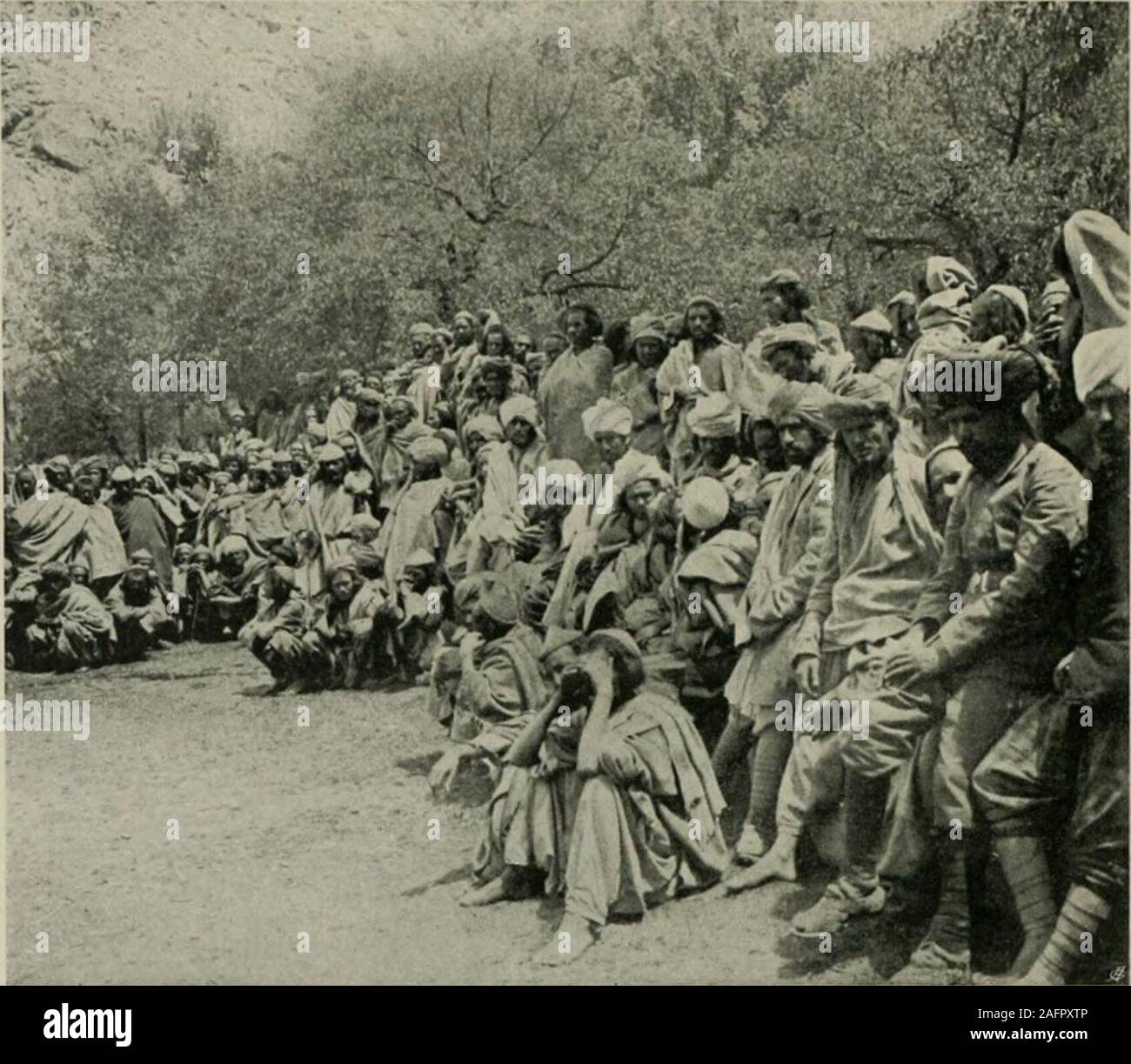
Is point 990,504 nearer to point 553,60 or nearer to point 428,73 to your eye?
point 553,60

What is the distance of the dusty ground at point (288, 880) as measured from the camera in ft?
24.9

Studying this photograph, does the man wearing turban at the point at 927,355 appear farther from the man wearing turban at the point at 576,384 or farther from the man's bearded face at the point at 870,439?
the man wearing turban at the point at 576,384

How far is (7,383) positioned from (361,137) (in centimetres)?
305

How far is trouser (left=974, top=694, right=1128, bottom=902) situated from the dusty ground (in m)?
0.79

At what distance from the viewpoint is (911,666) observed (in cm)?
706

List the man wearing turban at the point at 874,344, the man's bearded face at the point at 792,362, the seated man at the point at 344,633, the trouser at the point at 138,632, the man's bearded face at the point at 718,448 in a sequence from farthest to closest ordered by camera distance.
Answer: the trouser at the point at 138,632 → the seated man at the point at 344,633 → the man's bearded face at the point at 718,448 → the man's bearded face at the point at 792,362 → the man wearing turban at the point at 874,344

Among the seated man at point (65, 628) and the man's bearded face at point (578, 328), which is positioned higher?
the man's bearded face at point (578, 328)

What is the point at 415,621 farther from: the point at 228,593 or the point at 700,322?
the point at 700,322

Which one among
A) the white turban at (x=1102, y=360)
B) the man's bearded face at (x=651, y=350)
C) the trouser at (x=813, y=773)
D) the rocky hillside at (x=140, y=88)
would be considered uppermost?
the rocky hillside at (x=140, y=88)

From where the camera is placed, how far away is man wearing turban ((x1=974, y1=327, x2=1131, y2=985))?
676cm

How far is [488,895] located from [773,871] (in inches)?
53.4

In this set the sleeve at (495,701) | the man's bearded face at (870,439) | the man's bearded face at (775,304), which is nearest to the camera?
the man's bearded face at (870,439)

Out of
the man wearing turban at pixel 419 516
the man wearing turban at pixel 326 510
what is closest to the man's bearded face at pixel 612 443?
the man wearing turban at pixel 419 516
